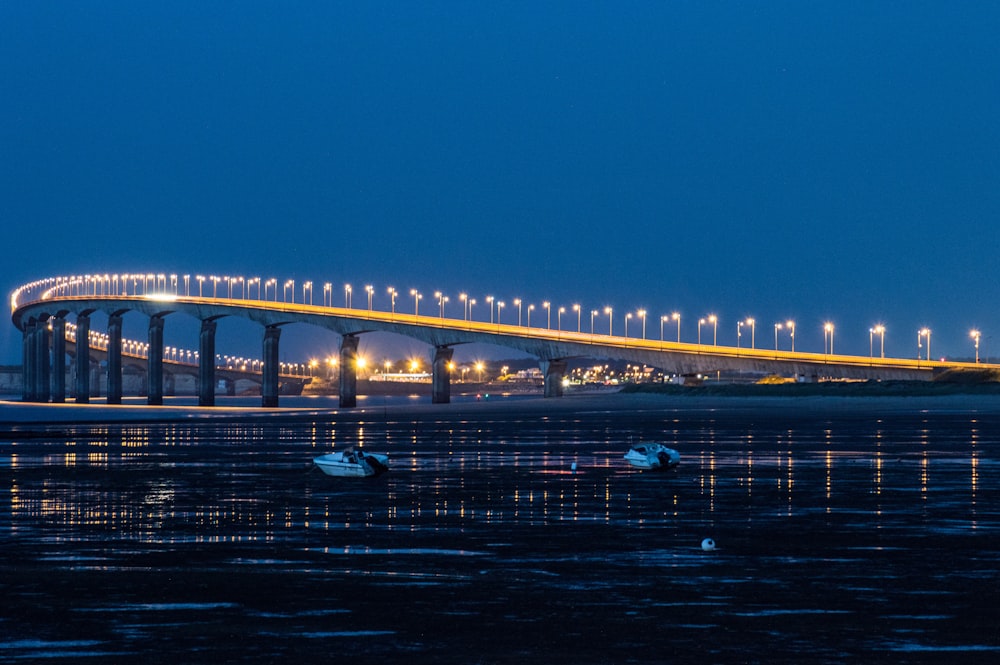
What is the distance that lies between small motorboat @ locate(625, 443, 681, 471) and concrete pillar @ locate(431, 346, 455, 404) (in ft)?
444

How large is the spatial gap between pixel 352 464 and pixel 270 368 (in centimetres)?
15312

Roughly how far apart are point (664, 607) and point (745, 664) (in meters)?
3.49

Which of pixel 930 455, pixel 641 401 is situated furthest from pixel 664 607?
pixel 641 401

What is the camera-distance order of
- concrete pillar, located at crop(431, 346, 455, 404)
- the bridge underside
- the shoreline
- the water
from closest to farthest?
the water < the shoreline < the bridge underside < concrete pillar, located at crop(431, 346, 455, 404)

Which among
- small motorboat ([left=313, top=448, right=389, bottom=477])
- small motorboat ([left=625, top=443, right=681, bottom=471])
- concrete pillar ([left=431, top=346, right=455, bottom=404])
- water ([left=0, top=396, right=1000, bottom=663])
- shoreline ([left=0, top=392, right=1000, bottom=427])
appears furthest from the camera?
concrete pillar ([left=431, top=346, right=455, bottom=404])

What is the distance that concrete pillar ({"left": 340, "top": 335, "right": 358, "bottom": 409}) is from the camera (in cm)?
17750

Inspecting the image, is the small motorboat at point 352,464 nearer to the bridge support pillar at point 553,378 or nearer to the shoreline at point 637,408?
the shoreline at point 637,408

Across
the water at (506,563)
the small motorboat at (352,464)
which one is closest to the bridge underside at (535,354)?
the water at (506,563)

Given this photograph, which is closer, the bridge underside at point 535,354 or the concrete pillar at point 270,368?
the bridge underside at point 535,354

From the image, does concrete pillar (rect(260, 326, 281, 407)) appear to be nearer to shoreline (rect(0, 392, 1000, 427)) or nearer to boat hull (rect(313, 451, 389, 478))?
shoreline (rect(0, 392, 1000, 427))

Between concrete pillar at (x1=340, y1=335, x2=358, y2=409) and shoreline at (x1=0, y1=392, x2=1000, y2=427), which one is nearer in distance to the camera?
shoreline at (x1=0, y1=392, x2=1000, y2=427)

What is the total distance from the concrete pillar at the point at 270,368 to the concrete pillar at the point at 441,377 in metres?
19.6

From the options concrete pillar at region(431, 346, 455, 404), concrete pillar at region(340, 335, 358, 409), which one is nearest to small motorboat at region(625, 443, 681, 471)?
concrete pillar at region(340, 335, 358, 409)

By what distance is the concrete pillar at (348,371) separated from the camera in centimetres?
17750
